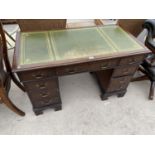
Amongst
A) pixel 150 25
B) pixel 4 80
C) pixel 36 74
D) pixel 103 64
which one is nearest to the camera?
pixel 36 74

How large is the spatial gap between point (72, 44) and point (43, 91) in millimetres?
502

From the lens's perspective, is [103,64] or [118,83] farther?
[118,83]

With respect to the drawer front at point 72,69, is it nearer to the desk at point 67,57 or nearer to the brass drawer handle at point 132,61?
the desk at point 67,57

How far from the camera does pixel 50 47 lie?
3.68 feet

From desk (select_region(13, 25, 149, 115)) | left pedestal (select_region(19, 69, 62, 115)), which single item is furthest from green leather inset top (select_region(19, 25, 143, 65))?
left pedestal (select_region(19, 69, 62, 115))

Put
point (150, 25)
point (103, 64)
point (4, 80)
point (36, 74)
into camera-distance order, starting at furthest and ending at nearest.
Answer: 1. point (150, 25)
2. point (4, 80)
3. point (103, 64)
4. point (36, 74)

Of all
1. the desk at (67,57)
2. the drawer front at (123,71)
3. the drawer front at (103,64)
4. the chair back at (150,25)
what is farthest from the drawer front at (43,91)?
the chair back at (150,25)

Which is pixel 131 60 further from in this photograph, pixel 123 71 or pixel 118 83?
pixel 118 83

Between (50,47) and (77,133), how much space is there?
35.6 inches

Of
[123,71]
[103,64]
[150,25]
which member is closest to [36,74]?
[103,64]

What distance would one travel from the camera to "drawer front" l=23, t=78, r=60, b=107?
1.12 m

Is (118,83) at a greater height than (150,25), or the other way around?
(150,25)

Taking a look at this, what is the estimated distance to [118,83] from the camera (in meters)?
1.45

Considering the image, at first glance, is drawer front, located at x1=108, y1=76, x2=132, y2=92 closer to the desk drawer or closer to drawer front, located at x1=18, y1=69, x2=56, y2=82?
the desk drawer
